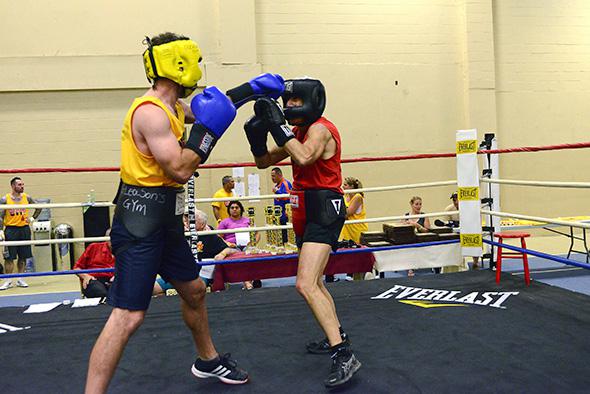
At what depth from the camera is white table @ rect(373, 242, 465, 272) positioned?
4.12m

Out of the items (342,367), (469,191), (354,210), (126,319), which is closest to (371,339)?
(342,367)

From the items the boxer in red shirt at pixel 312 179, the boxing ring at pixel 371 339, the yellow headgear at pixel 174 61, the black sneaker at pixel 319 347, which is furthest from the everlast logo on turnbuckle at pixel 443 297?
the yellow headgear at pixel 174 61

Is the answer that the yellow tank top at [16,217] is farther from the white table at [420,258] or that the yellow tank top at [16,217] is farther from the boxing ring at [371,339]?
the white table at [420,258]

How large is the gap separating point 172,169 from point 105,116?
5967mm

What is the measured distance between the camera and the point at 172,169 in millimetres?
1756

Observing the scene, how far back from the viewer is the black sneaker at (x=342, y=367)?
207 cm

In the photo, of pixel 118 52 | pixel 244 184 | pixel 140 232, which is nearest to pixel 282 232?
pixel 244 184

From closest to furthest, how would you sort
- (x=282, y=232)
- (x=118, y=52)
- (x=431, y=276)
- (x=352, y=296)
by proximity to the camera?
1. (x=352, y=296)
2. (x=431, y=276)
3. (x=282, y=232)
4. (x=118, y=52)

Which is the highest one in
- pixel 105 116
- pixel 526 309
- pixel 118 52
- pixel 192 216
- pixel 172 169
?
pixel 118 52

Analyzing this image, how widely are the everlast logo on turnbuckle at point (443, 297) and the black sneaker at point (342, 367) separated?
1.20m

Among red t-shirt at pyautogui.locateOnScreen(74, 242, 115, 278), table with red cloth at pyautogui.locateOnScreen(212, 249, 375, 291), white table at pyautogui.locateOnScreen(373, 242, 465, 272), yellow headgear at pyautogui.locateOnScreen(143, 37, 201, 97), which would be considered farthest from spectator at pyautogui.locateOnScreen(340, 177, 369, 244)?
yellow headgear at pyautogui.locateOnScreen(143, 37, 201, 97)

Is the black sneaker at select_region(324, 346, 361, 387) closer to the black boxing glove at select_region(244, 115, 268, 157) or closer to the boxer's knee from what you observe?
the boxer's knee

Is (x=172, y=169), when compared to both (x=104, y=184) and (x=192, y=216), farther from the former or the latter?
(x=104, y=184)

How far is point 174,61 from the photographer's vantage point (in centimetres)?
184
